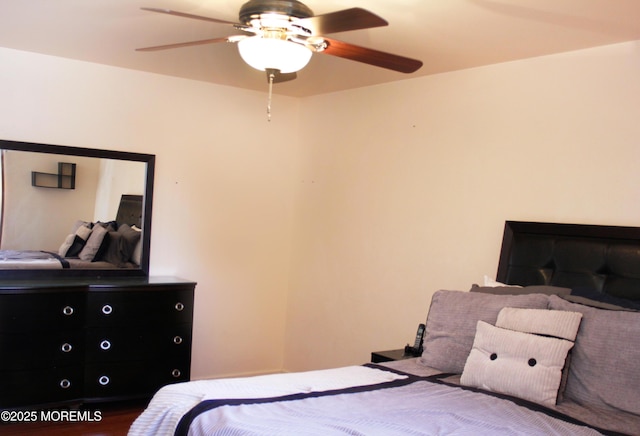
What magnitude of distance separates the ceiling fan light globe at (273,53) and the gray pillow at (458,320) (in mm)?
1369

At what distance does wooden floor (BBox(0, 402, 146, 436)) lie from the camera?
352 centimetres

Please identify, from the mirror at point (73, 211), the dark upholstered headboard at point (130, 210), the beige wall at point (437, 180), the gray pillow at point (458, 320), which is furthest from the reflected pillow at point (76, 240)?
the gray pillow at point (458, 320)

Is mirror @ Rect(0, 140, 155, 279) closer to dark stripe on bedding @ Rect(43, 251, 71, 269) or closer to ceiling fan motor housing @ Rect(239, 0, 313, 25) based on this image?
dark stripe on bedding @ Rect(43, 251, 71, 269)

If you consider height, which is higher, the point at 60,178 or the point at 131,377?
the point at 60,178

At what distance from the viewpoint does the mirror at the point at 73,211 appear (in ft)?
13.0

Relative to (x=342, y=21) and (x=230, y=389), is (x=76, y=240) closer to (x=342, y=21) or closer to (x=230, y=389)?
(x=230, y=389)

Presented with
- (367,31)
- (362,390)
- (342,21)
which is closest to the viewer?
(342,21)

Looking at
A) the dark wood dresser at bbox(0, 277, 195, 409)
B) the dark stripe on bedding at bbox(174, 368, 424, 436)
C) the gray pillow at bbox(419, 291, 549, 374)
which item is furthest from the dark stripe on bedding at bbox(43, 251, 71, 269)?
the gray pillow at bbox(419, 291, 549, 374)

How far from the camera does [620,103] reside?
9.92ft

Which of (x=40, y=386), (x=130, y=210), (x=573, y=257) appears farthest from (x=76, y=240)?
(x=573, y=257)

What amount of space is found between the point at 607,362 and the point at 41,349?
10.1 feet

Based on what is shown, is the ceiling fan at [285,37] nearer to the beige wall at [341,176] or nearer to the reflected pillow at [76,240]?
the beige wall at [341,176]

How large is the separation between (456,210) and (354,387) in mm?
1643

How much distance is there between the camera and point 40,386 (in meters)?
3.66
